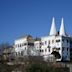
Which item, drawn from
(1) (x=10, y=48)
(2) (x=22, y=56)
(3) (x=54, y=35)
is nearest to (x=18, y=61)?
(2) (x=22, y=56)

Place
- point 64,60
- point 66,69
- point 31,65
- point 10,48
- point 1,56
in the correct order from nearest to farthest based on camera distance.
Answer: point 31,65 → point 66,69 → point 64,60 → point 1,56 → point 10,48

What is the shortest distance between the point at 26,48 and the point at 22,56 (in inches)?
189

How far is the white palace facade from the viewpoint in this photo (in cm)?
6806

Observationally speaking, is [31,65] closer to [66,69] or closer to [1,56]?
[66,69]

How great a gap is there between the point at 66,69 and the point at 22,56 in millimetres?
13010

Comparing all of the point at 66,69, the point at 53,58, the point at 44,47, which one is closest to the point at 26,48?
the point at 44,47

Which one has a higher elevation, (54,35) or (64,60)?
(54,35)

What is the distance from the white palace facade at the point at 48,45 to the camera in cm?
6806

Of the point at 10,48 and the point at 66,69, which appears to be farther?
the point at 10,48

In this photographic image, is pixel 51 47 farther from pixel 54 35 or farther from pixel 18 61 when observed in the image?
pixel 18 61

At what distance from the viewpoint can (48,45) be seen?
230 feet

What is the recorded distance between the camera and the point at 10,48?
79.2 metres

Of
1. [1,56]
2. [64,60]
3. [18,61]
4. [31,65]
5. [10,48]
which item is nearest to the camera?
[31,65]

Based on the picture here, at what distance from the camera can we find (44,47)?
71438mm
